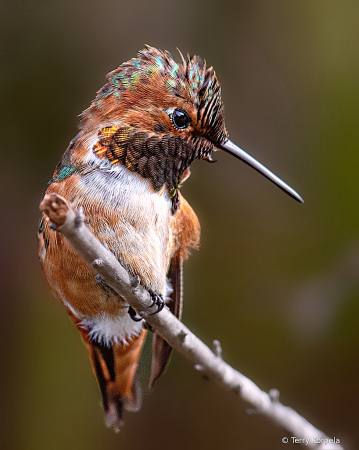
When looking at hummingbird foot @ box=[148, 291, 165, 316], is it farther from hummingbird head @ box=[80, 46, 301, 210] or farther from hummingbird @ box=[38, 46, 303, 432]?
hummingbird head @ box=[80, 46, 301, 210]

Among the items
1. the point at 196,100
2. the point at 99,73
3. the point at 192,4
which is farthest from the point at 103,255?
the point at 192,4

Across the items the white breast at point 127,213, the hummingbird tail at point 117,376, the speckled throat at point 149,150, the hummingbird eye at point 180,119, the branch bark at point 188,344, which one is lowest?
the hummingbird tail at point 117,376

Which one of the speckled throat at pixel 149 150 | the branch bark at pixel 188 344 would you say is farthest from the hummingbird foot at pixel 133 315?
the speckled throat at pixel 149 150

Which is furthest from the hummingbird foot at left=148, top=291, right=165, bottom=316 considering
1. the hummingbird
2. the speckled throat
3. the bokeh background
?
the bokeh background

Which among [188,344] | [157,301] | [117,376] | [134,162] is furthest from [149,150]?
[117,376]

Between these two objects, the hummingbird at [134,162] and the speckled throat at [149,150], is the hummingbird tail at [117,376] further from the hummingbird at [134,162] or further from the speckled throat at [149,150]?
the speckled throat at [149,150]
